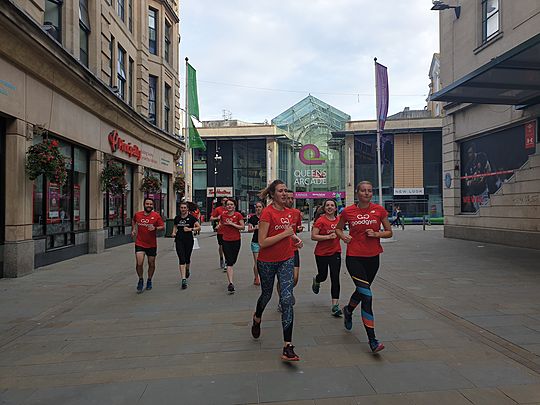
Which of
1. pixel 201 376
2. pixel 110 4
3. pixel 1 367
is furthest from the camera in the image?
pixel 110 4

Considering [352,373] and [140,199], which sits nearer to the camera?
[352,373]

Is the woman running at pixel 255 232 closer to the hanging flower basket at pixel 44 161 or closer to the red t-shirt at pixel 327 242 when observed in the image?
the red t-shirt at pixel 327 242

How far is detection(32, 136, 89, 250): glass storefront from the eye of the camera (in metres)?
11.0

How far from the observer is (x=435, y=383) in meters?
3.70

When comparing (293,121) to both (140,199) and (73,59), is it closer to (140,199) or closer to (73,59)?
(140,199)

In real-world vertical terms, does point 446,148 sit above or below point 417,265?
above

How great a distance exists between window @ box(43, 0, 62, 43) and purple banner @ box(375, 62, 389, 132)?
1230cm

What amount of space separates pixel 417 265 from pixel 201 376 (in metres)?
8.30

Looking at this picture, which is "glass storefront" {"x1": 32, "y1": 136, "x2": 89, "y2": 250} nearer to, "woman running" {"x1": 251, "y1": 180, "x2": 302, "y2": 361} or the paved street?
the paved street

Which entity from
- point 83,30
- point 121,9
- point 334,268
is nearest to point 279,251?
point 334,268

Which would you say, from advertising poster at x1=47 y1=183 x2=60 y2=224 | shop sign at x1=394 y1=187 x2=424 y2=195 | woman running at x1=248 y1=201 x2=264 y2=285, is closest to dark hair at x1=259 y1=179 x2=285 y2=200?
woman running at x1=248 y1=201 x2=264 y2=285

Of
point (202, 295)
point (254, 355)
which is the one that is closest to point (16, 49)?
point (202, 295)

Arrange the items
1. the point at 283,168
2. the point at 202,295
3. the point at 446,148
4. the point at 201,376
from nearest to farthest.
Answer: the point at 201,376, the point at 202,295, the point at 446,148, the point at 283,168

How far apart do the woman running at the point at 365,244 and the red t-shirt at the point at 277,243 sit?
728 mm
